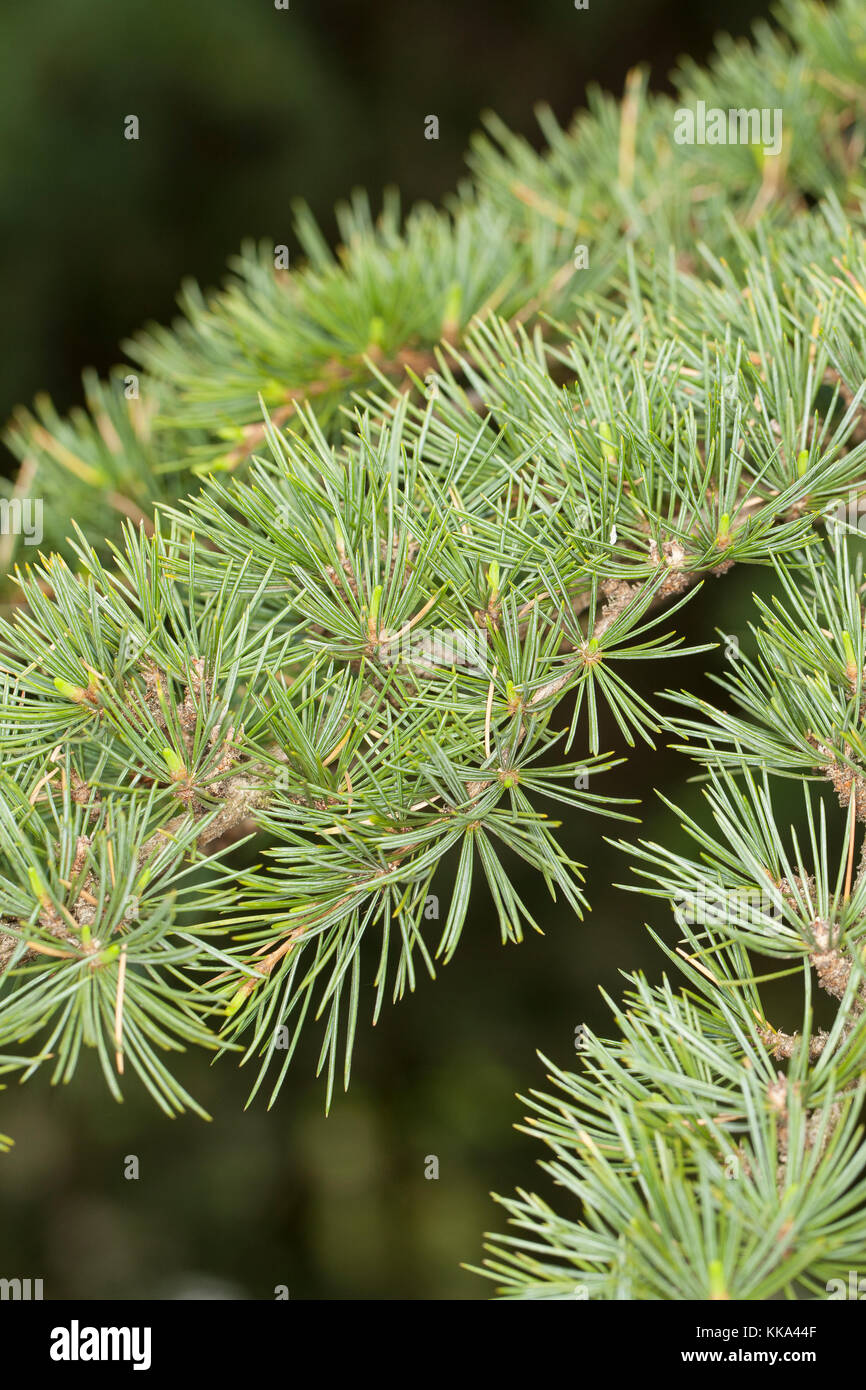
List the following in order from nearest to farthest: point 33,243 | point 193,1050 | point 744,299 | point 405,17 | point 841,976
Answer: point 841,976
point 744,299
point 193,1050
point 33,243
point 405,17

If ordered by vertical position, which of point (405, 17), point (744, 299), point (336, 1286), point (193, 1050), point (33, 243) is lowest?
point (336, 1286)

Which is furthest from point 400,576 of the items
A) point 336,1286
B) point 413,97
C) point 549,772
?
point 413,97

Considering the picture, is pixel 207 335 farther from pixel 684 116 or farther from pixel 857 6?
pixel 857 6

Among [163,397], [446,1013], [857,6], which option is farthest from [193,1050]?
[857,6]

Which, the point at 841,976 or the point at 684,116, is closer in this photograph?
the point at 841,976

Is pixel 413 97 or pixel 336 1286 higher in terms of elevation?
pixel 413 97

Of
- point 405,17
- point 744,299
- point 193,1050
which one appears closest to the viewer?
point 744,299

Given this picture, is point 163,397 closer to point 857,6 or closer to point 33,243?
point 857,6
